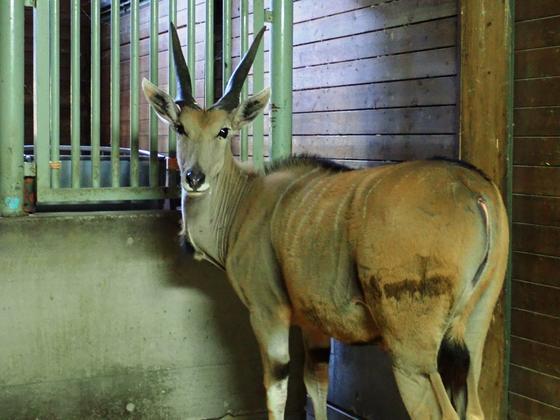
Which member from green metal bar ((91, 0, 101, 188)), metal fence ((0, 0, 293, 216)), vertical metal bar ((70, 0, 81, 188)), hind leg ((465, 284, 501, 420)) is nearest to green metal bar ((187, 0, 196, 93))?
metal fence ((0, 0, 293, 216))

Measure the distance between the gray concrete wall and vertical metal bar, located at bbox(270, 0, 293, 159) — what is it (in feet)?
2.60

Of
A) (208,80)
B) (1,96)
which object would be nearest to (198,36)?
(208,80)

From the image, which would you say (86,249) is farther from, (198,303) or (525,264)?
(525,264)

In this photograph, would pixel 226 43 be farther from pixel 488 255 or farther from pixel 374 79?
pixel 488 255

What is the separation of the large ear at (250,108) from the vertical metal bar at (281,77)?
632mm

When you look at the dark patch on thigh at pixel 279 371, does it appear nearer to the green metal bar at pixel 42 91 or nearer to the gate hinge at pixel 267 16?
the green metal bar at pixel 42 91

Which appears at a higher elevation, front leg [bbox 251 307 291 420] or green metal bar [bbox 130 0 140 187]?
green metal bar [bbox 130 0 140 187]

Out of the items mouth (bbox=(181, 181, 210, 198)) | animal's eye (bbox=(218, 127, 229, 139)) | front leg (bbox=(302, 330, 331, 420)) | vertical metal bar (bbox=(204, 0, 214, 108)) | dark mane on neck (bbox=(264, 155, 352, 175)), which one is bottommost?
front leg (bbox=(302, 330, 331, 420))

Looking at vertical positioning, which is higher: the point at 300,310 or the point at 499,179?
the point at 499,179

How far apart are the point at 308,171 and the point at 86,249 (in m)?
1.30

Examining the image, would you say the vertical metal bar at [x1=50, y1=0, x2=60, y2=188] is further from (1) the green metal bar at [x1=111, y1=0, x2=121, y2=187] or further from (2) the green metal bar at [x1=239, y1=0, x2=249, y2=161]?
(2) the green metal bar at [x1=239, y1=0, x2=249, y2=161]

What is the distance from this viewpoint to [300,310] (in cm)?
347

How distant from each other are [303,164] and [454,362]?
4.17 ft

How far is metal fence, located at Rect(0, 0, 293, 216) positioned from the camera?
13.0 feet
